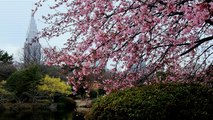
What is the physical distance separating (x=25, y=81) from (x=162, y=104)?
20.0 metres

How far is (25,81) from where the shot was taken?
24.5m

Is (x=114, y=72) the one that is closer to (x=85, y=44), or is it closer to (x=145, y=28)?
(x=85, y=44)

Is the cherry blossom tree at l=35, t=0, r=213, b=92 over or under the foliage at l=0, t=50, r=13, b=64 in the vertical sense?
under

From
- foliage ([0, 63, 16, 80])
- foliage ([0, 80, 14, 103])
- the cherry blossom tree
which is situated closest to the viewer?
the cherry blossom tree

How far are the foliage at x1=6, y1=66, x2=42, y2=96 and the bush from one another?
748 inches

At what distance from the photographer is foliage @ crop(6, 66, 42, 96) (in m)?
24.4

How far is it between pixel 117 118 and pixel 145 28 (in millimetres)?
1692

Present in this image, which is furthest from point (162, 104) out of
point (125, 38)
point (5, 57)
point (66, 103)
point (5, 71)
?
point (5, 57)

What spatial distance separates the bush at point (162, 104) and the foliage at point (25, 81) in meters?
19.0

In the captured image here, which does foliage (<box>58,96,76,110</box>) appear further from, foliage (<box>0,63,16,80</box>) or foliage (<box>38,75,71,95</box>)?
foliage (<box>0,63,16,80</box>)

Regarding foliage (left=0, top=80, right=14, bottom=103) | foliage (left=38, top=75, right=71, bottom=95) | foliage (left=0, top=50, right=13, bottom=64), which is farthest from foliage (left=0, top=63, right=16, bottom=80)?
foliage (left=38, top=75, right=71, bottom=95)

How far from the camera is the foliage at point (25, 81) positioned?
2438cm

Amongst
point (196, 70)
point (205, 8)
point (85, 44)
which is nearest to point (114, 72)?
point (85, 44)

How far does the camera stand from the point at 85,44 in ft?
17.5
